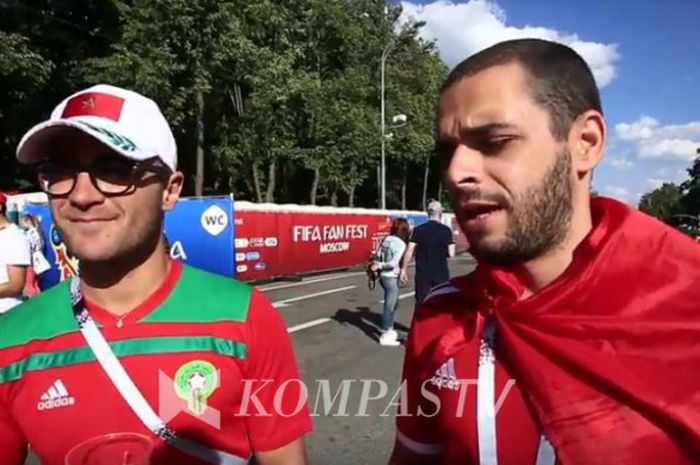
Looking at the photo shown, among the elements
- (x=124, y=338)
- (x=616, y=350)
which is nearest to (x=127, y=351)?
(x=124, y=338)

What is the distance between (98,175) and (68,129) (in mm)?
144

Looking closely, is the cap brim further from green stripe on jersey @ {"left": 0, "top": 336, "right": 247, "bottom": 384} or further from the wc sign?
the wc sign

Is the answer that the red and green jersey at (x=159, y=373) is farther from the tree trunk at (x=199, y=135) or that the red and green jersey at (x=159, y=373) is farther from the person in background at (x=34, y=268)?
the tree trunk at (x=199, y=135)

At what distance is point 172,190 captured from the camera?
2.11 metres

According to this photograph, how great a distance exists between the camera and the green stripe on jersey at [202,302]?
1.98 metres

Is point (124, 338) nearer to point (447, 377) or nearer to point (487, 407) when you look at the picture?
point (447, 377)

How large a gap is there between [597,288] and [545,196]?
23 centimetres

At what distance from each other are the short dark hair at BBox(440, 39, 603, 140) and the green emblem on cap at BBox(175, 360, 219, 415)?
1.00 m

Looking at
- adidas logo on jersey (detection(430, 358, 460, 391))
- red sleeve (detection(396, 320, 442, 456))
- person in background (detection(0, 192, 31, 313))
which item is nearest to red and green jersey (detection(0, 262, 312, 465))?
red sleeve (detection(396, 320, 442, 456))

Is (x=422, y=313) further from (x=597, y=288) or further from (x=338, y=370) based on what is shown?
(x=338, y=370)

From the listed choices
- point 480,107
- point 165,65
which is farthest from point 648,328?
point 165,65

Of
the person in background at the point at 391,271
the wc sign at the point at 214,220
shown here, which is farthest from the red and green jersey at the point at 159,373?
the wc sign at the point at 214,220

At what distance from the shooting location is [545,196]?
1579 millimetres

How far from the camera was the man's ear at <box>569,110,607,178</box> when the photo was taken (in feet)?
5.27
